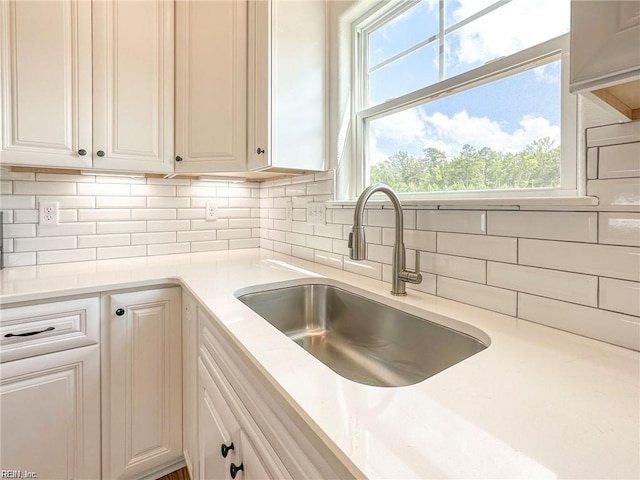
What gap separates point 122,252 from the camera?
67.6 inches

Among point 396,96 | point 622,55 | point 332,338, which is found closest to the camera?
point 622,55

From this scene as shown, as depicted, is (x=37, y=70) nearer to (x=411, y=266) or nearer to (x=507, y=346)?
(x=411, y=266)

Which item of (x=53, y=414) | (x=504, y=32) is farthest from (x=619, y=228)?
(x=53, y=414)

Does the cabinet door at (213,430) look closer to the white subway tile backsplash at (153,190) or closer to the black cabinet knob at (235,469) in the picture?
the black cabinet knob at (235,469)

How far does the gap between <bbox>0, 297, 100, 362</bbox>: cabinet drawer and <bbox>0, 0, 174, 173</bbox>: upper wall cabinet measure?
618mm

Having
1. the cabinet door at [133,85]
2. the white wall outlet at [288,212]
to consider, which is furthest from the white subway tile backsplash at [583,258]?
the cabinet door at [133,85]

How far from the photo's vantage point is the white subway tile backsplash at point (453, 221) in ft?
2.99

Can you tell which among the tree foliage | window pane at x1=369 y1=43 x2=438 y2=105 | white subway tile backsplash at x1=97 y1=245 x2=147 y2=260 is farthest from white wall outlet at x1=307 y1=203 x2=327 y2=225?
white subway tile backsplash at x1=97 y1=245 x2=147 y2=260

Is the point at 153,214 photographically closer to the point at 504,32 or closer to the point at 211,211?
the point at 211,211

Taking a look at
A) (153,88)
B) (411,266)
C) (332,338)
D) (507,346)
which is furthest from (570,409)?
(153,88)

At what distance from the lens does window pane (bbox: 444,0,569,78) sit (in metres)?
0.83

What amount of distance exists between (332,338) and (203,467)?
0.59 meters

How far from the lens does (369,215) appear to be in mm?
1274

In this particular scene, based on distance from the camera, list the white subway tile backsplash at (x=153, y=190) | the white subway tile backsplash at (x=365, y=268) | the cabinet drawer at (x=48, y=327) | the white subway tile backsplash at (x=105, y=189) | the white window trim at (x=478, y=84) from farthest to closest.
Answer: the white subway tile backsplash at (x=153, y=190) < the white subway tile backsplash at (x=105, y=189) < the white subway tile backsplash at (x=365, y=268) < the cabinet drawer at (x=48, y=327) < the white window trim at (x=478, y=84)
